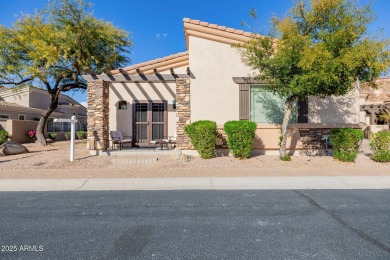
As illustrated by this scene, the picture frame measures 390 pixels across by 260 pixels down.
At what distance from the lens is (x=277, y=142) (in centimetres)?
1068

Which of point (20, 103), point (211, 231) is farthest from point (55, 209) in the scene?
point (20, 103)

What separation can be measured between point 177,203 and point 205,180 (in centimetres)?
192

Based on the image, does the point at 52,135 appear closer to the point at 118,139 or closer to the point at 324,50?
the point at 118,139

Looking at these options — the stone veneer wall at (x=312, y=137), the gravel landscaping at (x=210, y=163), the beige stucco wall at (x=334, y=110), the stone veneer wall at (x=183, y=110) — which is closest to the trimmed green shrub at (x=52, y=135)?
the gravel landscaping at (x=210, y=163)

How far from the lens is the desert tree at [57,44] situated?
12477 mm

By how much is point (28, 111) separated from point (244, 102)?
79.1 ft

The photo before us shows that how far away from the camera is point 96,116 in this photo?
11.0 m

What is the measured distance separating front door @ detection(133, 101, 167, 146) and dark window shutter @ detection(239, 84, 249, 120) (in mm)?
4695

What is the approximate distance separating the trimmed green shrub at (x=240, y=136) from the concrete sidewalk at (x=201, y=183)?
2693 millimetres

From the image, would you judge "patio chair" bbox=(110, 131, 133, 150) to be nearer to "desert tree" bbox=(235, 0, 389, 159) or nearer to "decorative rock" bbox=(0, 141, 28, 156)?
"decorative rock" bbox=(0, 141, 28, 156)

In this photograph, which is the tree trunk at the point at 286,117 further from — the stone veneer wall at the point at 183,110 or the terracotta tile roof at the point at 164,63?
the terracotta tile roof at the point at 164,63

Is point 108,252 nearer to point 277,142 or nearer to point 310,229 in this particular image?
point 310,229

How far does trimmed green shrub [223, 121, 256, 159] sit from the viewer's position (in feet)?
30.4

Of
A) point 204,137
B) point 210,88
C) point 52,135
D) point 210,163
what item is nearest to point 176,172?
point 210,163
